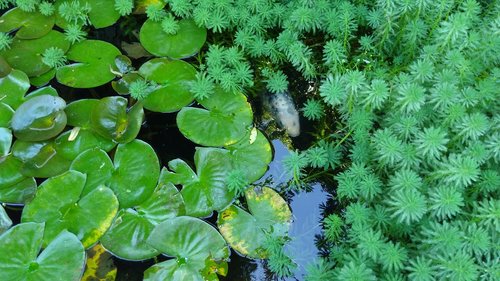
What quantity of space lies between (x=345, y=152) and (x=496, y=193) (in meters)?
0.65

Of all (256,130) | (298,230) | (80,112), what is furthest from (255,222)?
(80,112)

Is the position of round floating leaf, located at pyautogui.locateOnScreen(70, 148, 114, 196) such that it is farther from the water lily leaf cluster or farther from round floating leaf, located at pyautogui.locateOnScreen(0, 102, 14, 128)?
round floating leaf, located at pyautogui.locateOnScreen(0, 102, 14, 128)

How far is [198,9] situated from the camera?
8.11 ft

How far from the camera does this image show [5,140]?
7.45 feet

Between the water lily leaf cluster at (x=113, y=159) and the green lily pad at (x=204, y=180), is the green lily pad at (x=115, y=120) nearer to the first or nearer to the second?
the water lily leaf cluster at (x=113, y=159)

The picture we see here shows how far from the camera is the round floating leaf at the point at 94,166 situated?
218 cm

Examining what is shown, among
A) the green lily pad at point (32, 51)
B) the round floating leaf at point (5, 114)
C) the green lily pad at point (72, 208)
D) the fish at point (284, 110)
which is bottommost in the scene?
the green lily pad at point (72, 208)

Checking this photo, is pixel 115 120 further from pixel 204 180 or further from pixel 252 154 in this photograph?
pixel 252 154

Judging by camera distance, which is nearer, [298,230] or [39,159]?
[298,230]

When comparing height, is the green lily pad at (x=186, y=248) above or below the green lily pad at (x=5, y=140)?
above

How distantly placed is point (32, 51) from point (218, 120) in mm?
1085

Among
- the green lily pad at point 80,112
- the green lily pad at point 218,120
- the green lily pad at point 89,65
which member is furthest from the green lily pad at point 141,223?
the green lily pad at point 89,65

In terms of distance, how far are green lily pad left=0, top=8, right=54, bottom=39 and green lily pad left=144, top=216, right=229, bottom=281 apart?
1331 mm

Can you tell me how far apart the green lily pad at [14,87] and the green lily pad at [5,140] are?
149 millimetres
